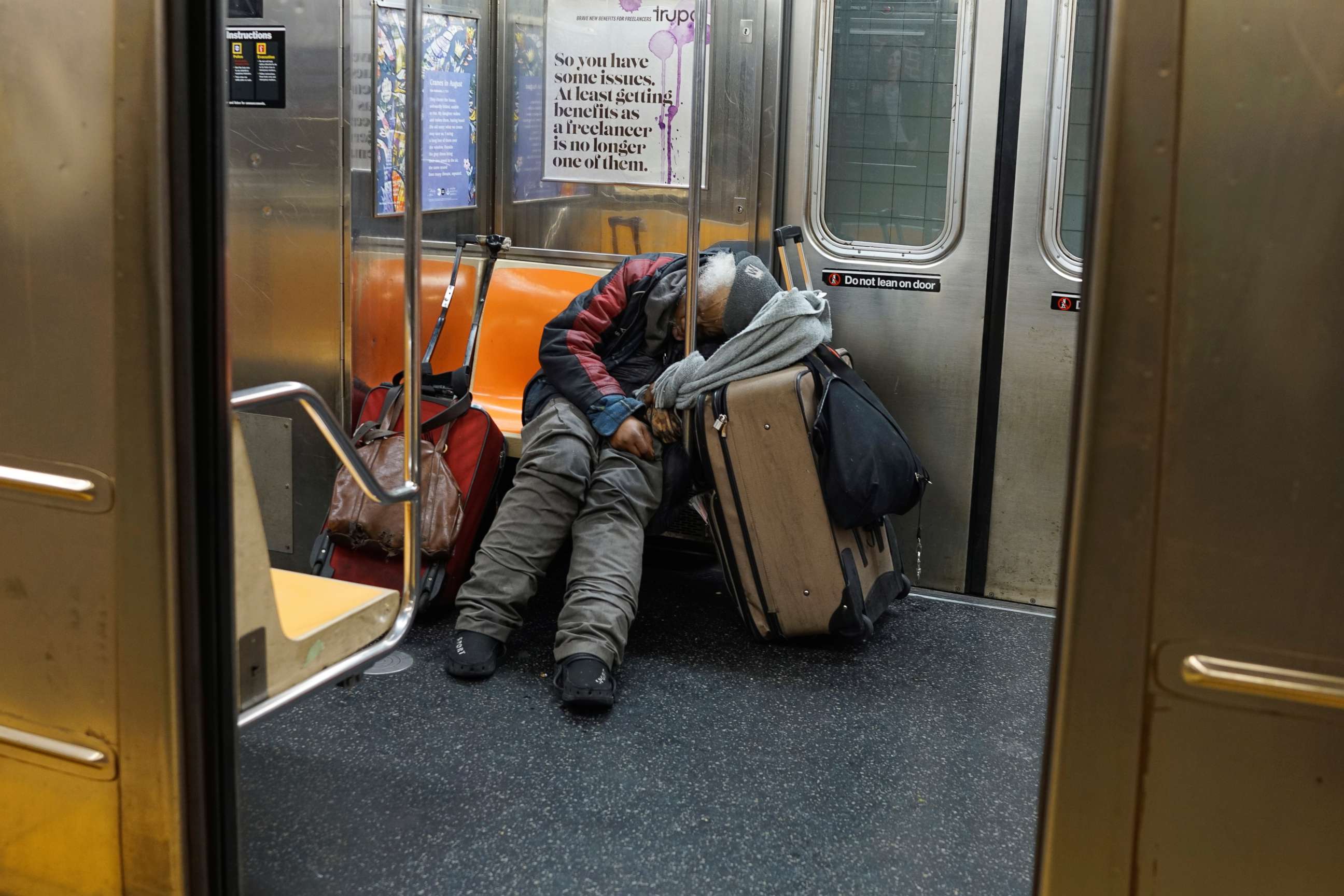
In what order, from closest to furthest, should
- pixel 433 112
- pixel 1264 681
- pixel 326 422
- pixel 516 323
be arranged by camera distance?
pixel 1264 681 → pixel 326 422 → pixel 433 112 → pixel 516 323

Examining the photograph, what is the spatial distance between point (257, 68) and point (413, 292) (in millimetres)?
1493

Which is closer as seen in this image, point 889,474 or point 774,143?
point 889,474

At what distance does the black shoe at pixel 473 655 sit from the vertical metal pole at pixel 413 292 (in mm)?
975

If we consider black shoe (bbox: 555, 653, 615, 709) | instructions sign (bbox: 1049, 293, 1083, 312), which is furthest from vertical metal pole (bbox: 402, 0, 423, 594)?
instructions sign (bbox: 1049, 293, 1083, 312)

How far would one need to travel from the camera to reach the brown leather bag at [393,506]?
3822 mm

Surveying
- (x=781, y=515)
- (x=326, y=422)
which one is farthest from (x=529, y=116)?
(x=326, y=422)

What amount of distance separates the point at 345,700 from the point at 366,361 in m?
1.15

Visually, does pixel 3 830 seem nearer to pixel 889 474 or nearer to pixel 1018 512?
pixel 889 474

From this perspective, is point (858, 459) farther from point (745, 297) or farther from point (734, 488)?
point (745, 297)

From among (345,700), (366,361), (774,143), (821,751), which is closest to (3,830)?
(345,700)

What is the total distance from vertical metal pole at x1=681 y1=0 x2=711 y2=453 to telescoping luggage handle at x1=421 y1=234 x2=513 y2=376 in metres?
0.88

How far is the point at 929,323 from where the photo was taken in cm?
423

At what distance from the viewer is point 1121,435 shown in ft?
4.99

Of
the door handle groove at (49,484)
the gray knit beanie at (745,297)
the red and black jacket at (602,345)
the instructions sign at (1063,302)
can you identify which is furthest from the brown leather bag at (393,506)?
the instructions sign at (1063,302)
